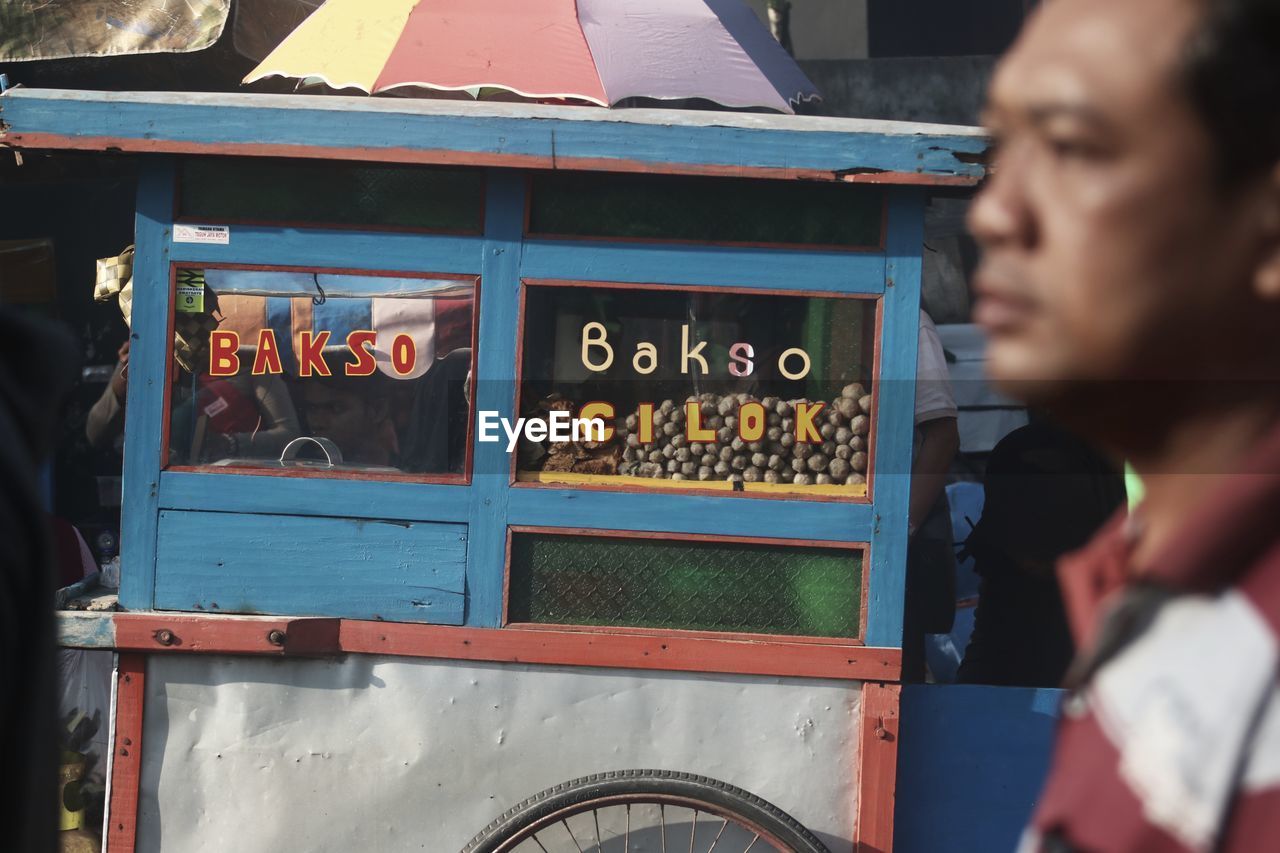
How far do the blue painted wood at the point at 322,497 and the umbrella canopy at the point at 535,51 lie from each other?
1274 millimetres

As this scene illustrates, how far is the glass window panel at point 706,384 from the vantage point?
3.16m

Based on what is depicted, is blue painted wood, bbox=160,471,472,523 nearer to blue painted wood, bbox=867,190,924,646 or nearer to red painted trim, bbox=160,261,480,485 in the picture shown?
red painted trim, bbox=160,261,480,485

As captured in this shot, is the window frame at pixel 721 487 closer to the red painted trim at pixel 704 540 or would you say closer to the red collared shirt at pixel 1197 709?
the red painted trim at pixel 704 540

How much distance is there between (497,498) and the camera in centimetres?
316

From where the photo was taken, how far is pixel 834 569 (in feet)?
10.4

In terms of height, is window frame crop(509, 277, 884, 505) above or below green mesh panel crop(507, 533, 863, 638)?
above

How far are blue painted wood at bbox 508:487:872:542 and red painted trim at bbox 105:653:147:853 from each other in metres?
1.06

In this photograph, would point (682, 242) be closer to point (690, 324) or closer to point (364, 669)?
point (690, 324)

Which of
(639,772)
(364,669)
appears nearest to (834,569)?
(639,772)

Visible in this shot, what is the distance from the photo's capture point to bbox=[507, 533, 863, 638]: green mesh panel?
3162 millimetres

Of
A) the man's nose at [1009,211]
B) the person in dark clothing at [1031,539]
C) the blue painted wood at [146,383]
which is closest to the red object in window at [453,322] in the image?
the blue painted wood at [146,383]

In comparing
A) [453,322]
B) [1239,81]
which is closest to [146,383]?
[453,322]

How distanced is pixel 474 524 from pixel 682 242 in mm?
875

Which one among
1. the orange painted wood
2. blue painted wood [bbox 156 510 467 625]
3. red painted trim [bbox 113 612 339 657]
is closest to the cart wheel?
the orange painted wood
